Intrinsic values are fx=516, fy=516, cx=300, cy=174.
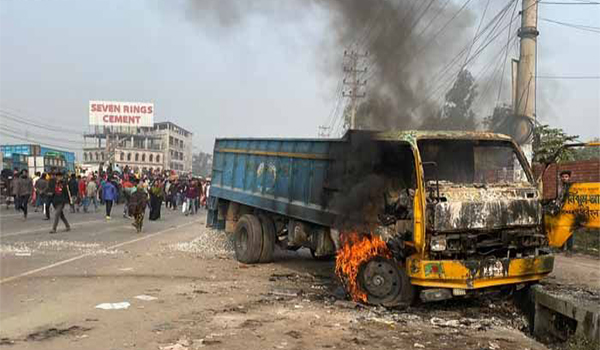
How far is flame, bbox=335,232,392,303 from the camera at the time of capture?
20.0 ft

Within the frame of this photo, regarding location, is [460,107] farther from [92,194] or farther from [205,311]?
[92,194]

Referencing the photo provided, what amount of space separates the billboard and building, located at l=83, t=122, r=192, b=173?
1.32 meters

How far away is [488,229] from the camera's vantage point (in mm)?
5746

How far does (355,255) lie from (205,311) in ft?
6.24

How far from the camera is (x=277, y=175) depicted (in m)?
8.75

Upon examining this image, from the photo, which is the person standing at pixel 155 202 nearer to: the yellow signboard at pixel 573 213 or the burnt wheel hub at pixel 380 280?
the burnt wheel hub at pixel 380 280

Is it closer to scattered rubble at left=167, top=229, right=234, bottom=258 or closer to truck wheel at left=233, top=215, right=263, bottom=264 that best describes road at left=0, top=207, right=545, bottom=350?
→ truck wheel at left=233, top=215, right=263, bottom=264

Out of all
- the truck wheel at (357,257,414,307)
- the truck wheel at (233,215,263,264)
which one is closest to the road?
the truck wheel at (357,257,414,307)

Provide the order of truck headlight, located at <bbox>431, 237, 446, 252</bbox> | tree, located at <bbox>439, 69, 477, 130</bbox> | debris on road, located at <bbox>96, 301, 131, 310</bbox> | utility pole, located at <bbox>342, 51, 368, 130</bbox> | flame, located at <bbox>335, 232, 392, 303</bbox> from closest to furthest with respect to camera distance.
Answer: truck headlight, located at <bbox>431, 237, 446, 252</bbox> → debris on road, located at <bbox>96, 301, 131, 310</bbox> → flame, located at <bbox>335, 232, 392, 303</bbox> → utility pole, located at <bbox>342, 51, 368, 130</bbox> → tree, located at <bbox>439, 69, 477, 130</bbox>

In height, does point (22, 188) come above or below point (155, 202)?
above

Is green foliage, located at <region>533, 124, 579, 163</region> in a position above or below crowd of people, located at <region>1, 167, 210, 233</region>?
above

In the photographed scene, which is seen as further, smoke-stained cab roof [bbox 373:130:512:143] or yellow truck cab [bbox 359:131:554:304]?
smoke-stained cab roof [bbox 373:130:512:143]

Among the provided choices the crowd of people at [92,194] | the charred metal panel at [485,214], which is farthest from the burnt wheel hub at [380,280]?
the crowd of people at [92,194]

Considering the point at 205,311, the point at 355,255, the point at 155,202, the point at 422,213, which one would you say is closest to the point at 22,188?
the point at 155,202
